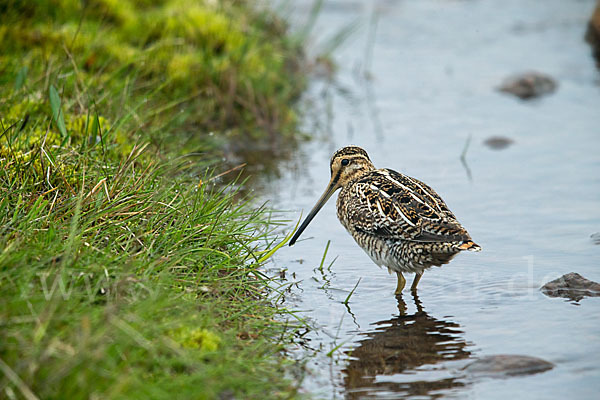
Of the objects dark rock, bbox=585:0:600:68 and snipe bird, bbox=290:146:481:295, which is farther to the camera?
dark rock, bbox=585:0:600:68

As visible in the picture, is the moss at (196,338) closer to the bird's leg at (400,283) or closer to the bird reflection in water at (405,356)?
the bird reflection in water at (405,356)

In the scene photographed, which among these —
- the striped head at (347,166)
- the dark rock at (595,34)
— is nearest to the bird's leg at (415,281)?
the striped head at (347,166)

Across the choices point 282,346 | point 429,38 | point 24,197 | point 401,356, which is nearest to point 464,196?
point 401,356

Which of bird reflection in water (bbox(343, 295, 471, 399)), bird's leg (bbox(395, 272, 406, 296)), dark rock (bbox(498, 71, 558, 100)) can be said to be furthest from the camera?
dark rock (bbox(498, 71, 558, 100))

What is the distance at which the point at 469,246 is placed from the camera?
510 centimetres

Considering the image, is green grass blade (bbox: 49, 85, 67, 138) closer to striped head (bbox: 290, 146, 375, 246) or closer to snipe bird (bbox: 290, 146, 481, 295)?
snipe bird (bbox: 290, 146, 481, 295)

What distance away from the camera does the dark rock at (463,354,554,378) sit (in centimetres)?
435

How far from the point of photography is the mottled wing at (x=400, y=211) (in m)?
5.33

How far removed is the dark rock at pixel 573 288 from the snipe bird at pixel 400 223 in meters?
0.70

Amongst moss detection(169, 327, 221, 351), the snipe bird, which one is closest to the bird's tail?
the snipe bird

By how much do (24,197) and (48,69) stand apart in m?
2.20

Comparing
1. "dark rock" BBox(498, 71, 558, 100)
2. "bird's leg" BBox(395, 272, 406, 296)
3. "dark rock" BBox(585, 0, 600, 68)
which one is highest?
"dark rock" BBox(585, 0, 600, 68)

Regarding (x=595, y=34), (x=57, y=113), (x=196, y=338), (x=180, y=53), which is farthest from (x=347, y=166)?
(x=595, y=34)

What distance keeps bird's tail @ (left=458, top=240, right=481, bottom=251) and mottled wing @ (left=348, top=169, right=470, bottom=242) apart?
1.6 inches
